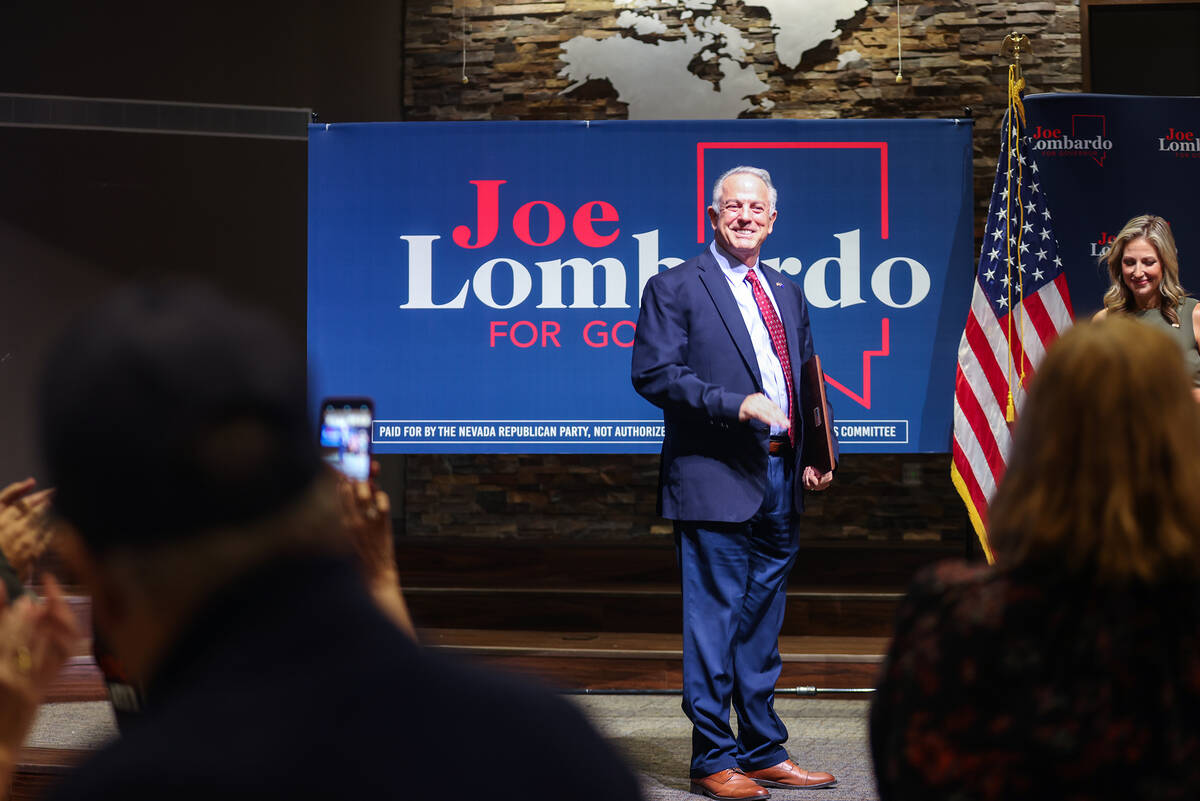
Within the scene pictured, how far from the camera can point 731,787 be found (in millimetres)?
3027

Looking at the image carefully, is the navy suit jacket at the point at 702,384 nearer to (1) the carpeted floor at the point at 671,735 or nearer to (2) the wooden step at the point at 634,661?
(1) the carpeted floor at the point at 671,735

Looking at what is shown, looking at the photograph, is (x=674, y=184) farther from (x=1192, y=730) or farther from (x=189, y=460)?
(x=189, y=460)

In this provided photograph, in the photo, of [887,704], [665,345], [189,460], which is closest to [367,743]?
[189,460]

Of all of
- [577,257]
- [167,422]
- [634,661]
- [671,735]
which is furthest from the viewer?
[577,257]

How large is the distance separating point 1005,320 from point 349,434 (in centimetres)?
356

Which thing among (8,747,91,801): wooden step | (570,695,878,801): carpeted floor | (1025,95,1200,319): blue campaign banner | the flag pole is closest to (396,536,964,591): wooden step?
(570,695,878,801): carpeted floor

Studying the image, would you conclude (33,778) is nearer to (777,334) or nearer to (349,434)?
(349,434)

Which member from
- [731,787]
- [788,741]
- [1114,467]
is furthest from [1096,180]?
[1114,467]

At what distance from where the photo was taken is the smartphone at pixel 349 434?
129cm

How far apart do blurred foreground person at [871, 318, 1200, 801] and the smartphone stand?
634 mm

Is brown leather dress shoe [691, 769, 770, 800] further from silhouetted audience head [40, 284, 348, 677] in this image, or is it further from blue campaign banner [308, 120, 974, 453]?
silhouetted audience head [40, 284, 348, 677]

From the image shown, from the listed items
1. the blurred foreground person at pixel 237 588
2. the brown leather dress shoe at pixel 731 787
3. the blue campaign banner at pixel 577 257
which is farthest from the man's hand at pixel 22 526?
the blue campaign banner at pixel 577 257

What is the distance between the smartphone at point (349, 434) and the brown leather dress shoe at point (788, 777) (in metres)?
2.14

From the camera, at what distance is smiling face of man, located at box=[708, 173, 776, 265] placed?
129 inches
